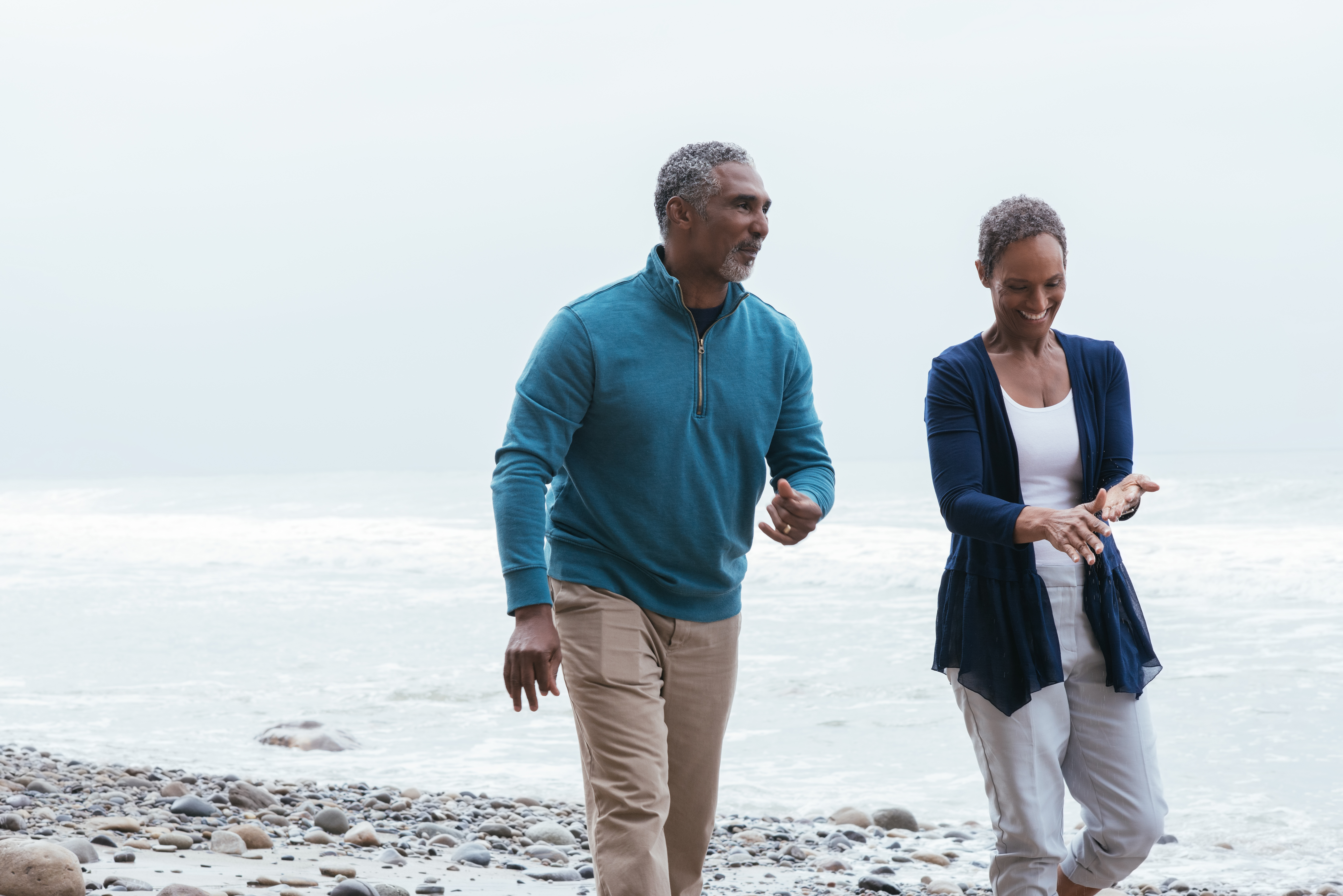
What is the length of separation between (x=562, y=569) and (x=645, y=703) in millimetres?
359

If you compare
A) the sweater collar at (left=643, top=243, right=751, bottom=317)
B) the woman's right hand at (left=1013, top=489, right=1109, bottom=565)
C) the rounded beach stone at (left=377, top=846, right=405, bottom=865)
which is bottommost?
the rounded beach stone at (left=377, top=846, right=405, bottom=865)

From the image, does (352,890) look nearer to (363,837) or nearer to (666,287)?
(363,837)

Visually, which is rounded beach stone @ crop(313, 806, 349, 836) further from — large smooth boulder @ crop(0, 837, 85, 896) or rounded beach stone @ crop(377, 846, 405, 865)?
large smooth boulder @ crop(0, 837, 85, 896)

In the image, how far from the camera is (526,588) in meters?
2.74

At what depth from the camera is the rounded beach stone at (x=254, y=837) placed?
4.62m

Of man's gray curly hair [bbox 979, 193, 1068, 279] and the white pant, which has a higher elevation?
man's gray curly hair [bbox 979, 193, 1068, 279]

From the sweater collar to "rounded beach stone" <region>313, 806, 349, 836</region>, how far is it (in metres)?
3.04

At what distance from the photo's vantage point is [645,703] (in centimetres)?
290

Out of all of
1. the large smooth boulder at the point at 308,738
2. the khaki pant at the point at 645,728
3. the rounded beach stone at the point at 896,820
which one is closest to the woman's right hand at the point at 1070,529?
the khaki pant at the point at 645,728

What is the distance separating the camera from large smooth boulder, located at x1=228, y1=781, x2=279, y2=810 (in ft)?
17.8

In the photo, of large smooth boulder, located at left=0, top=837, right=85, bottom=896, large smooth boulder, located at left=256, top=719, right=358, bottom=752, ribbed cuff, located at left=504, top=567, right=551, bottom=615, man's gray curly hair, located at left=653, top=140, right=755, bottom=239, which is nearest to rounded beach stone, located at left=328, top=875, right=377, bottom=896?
large smooth boulder, located at left=0, top=837, right=85, bottom=896

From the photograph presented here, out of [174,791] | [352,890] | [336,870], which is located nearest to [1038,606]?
[352,890]

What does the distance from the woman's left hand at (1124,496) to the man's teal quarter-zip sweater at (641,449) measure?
2.07ft

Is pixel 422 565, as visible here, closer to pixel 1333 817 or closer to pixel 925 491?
pixel 925 491
